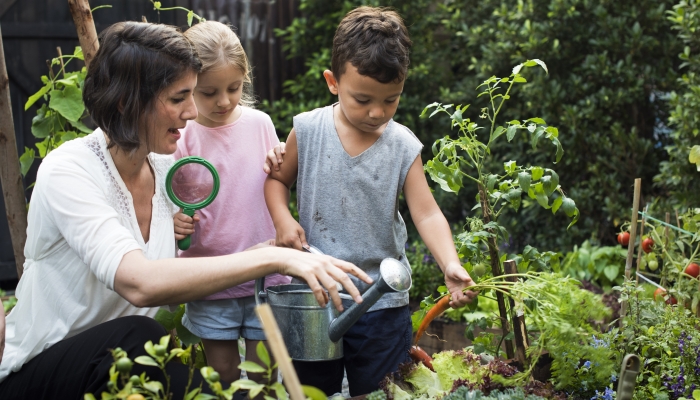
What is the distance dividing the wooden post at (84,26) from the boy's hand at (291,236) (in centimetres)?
85

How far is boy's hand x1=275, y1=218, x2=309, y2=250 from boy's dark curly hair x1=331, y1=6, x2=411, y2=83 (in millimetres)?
457

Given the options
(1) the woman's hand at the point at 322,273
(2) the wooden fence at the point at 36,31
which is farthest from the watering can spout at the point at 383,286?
(2) the wooden fence at the point at 36,31

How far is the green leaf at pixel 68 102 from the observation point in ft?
8.49

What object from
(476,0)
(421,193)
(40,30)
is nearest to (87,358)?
(421,193)

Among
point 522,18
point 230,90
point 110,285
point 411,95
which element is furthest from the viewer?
point 411,95

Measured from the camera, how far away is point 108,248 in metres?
1.75

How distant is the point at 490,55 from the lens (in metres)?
4.95

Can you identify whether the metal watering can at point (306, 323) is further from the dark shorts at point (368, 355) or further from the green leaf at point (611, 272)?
the green leaf at point (611, 272)

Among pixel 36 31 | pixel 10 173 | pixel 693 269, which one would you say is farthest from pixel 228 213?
pixel 36 31

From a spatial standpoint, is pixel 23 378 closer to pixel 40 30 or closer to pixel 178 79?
pixel 178 79

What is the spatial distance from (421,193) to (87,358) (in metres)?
1.02

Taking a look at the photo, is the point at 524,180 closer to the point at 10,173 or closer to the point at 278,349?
the point at 278,349

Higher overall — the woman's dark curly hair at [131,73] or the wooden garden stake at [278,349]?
the woman's dark curly hair at [131,73]

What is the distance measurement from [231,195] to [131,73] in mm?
540
